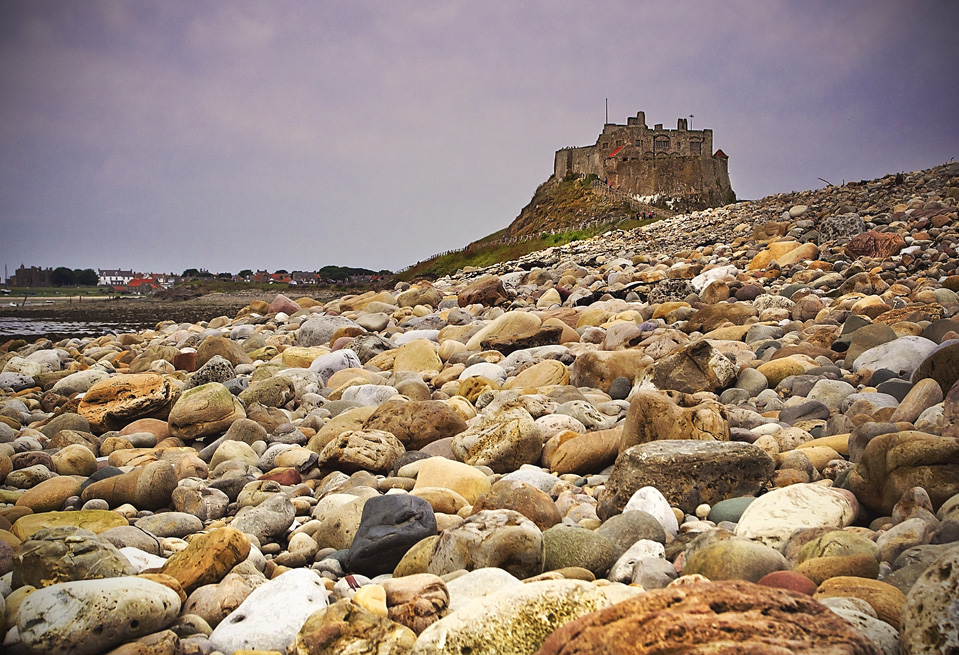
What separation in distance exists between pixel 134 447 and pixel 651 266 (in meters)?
11.5

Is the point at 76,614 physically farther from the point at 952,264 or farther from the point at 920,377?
the point at 952,264

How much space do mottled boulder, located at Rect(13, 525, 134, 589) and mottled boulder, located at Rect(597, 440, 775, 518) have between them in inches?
98.4

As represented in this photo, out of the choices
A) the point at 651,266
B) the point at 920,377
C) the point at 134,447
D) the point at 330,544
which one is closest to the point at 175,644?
the point at 330,544

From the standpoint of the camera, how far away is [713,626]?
1.68 metres

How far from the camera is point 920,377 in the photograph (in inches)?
181

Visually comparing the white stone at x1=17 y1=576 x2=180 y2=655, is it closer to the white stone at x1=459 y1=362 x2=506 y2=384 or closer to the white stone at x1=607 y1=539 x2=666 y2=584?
the white stone at x1=607 y1=539 x2=666 y2=584

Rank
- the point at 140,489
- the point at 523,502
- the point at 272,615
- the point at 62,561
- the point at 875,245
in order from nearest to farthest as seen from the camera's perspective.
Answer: the point at 272,615, the point at 62,561, the point at 523,502, the point at 140,489, the point at 875,245

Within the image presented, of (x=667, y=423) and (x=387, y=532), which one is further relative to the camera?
(x=667, y=423)

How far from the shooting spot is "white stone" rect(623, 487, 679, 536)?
134 inches

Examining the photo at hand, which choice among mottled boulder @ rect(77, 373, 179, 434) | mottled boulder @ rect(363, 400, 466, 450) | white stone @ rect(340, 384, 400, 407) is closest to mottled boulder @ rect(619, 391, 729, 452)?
mottled boulder @ rect(363, 400, 466, 450)

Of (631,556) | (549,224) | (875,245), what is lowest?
(631,556)

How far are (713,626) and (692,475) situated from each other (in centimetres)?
217

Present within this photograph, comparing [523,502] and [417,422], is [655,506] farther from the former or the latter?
[417,422]

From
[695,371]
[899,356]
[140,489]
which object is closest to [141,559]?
[140,489]
